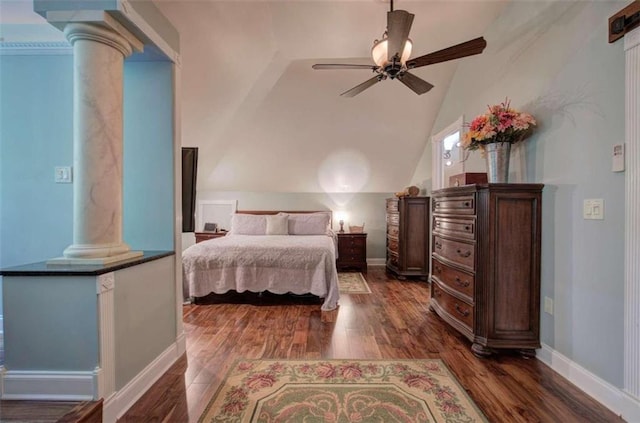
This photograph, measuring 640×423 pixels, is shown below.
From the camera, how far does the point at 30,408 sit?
4.52 feet

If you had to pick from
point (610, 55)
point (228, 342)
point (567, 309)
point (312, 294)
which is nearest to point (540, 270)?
point (567, 309)

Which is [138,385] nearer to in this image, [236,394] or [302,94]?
[236,394]

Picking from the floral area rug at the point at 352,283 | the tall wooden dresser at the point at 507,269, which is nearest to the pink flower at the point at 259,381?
the tall wooden dresser at the point at 507,269

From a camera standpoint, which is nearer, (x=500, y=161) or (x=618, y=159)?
(x=618, y=159)

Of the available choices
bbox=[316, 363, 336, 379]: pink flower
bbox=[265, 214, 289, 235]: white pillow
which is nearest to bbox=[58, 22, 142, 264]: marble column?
bbox=[316, 363, 336, 379]: pink flower

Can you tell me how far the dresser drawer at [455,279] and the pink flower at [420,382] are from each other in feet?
2.40

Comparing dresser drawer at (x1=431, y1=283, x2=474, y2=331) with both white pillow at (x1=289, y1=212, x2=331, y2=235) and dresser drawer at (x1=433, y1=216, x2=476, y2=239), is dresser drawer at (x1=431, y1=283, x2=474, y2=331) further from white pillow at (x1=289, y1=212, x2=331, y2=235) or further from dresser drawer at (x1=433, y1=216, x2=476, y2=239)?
white pillow at (x1=289, y1=212, x2=331, y2=235)

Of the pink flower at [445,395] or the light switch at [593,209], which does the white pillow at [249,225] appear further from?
the light switch at [593,209]

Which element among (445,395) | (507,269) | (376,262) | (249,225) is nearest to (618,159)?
(507,269)

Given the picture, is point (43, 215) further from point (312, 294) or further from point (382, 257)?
point (382, 257)

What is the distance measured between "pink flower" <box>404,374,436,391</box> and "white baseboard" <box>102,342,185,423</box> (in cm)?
164

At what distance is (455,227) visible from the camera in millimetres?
2455

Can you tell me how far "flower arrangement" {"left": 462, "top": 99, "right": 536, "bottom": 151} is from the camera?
6.88 ft

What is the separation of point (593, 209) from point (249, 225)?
441 centimetres
